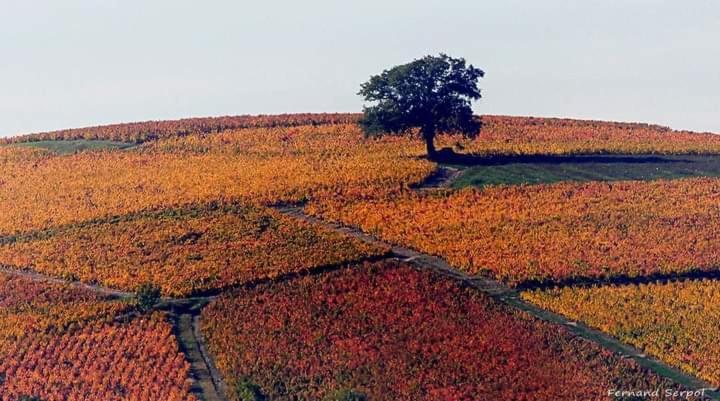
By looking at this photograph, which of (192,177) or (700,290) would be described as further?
(192,177)

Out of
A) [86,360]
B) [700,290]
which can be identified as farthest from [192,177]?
[700,290]

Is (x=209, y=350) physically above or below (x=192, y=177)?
below

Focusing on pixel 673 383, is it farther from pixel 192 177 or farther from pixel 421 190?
pixel 192 177

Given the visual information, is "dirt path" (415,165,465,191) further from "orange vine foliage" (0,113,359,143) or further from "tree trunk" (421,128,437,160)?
"orange vine foliage" (0,113,359,143)

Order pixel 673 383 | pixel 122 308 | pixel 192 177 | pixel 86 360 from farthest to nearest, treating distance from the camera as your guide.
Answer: pixel 192 177 → pixel 122 308 → pixel 86 360 → pixel 673 383

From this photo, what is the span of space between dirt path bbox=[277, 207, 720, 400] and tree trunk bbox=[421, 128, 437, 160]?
52.9 ft

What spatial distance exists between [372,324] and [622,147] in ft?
157

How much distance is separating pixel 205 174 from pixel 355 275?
2808cm

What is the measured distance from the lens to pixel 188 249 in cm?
7294

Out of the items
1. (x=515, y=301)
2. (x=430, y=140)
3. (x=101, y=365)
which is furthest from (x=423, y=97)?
(x=101, y=365)

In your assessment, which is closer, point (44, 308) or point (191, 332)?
point (191, 332)

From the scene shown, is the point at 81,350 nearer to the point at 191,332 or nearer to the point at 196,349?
the point at 191,332

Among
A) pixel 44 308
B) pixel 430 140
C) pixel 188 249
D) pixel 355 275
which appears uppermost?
pixel 430 140

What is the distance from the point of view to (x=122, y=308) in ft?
210
